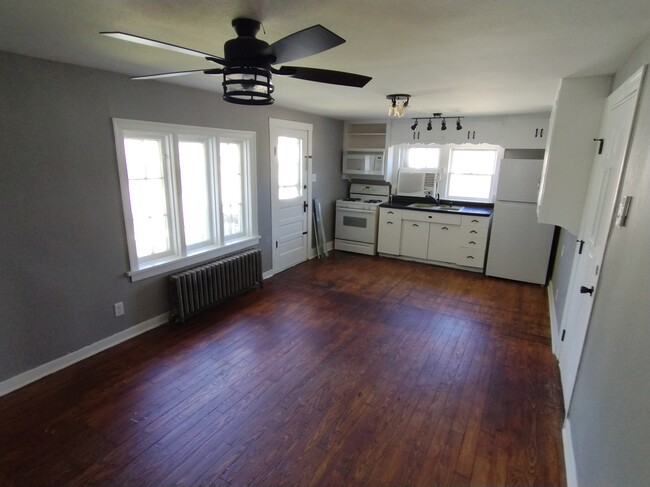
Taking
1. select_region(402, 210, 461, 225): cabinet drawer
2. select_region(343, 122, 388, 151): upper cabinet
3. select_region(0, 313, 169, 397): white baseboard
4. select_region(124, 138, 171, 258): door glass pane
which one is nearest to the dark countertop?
select_region(402, 210, 461, 225): cabinet drawer

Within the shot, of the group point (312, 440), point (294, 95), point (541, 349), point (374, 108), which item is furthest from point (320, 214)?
point (312, 440)

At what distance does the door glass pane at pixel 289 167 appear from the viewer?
4707 millimetres

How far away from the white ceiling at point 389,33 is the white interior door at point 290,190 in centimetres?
186

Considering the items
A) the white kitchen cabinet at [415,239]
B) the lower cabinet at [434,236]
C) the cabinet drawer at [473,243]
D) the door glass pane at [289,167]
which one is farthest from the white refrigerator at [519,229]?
the door glass pane at [289,167]

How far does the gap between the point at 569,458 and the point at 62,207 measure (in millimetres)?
3685

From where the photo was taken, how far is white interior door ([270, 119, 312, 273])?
459cm

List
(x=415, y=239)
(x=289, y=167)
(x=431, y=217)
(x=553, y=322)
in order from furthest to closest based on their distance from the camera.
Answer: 1. (x=415, y=239)
2. (x=431, y=217)
3. (x=289, y=167)
4. (x=553, y=322)

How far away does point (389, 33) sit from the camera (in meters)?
1.69

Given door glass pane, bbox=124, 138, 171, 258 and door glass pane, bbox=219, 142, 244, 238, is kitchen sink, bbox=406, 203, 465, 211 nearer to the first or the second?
door glass pane, bbox=219, 142, 244, 238

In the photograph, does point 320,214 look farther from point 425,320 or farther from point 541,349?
point 541,349

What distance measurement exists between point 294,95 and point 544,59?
226 cm

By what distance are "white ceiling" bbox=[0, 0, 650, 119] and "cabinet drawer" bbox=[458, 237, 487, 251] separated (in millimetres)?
2627

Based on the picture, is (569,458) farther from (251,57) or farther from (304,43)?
(251,57)

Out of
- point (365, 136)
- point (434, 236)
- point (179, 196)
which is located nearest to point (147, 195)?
point (179, 196)
